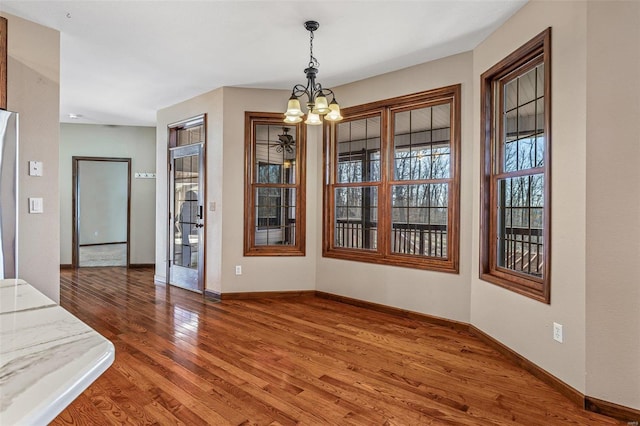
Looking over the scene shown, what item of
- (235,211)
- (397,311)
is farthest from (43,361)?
(235,211)

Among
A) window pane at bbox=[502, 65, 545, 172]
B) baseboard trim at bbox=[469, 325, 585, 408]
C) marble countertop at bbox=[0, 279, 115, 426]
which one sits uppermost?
window pane at bbox=[502, 65, 545, 172]

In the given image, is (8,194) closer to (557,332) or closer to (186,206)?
(186,206)

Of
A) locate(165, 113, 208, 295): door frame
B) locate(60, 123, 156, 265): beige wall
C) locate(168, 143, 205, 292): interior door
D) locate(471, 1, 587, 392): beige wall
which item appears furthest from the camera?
locate(60, 123, 156, 265): beige wall

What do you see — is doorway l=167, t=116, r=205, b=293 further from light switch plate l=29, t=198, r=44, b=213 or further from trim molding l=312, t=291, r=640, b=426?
trim molding l=312, t=291, r=640, b=426

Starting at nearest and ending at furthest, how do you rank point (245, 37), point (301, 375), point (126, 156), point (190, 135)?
point (301, 375) < point (245, 37) < point (190, 135) < point (126, 156)

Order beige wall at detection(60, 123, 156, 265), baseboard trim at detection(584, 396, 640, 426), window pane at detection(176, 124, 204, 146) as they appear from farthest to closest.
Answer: beige wall at detection(60, 123, 156, 265) < window pane at detection(176, 124, 204, 146) < baseboard trim at detection(584, 396, 640, 426)

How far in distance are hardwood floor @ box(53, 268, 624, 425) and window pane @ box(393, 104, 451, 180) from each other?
5.30 feet

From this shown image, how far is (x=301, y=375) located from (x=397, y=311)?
1.77 metres

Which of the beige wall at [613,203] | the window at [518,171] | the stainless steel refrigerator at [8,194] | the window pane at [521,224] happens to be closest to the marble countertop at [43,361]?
the stainless steel refrigerator at [8,194]

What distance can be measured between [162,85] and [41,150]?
1.92 meters

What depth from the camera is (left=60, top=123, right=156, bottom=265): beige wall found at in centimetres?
665

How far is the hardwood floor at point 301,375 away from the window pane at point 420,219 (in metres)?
0.80

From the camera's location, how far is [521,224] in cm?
300

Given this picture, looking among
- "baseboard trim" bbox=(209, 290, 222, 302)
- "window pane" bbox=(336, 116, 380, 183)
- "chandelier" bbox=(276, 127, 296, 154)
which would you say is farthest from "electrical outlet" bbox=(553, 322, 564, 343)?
"baseboard trim" bbox=(209, 290, 222, 302)
